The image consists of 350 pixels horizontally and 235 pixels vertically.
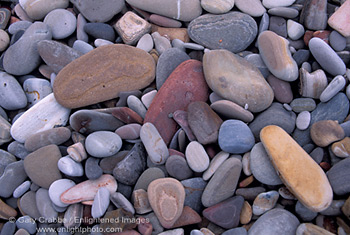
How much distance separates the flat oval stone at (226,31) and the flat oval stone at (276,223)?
3.01 feet

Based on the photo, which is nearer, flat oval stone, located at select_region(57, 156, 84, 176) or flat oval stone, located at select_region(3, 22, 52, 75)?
flat oval stone, located at select_region(57, 156, 84, 176)

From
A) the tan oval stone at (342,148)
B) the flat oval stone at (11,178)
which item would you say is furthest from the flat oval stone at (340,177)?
the flat oval stone at (11,178)

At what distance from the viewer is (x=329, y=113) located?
130 centimetres

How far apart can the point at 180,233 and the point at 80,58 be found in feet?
3.53

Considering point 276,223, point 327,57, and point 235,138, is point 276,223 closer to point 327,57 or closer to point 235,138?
point 235,138

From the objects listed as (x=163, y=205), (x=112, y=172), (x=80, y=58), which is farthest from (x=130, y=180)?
(x=80, y=58)

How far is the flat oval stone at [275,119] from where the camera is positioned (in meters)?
1.31

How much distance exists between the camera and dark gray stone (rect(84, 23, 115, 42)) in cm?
163

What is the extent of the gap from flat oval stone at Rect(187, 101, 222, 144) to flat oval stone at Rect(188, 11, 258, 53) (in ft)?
1.50

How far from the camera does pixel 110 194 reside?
1.25 m

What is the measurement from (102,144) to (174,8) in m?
0.94

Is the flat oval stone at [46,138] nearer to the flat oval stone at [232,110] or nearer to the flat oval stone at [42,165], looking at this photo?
the flat oval stone at [42,165]

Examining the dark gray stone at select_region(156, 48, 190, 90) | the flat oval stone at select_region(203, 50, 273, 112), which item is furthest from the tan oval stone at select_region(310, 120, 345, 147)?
the dark gray stone at select_region(156, 48, 190, 90)

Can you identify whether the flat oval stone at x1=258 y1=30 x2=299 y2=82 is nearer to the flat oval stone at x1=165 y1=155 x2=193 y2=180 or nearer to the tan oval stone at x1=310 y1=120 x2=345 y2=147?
the tan oval stone at x1=310 y1=120 x2=345 y2=147
